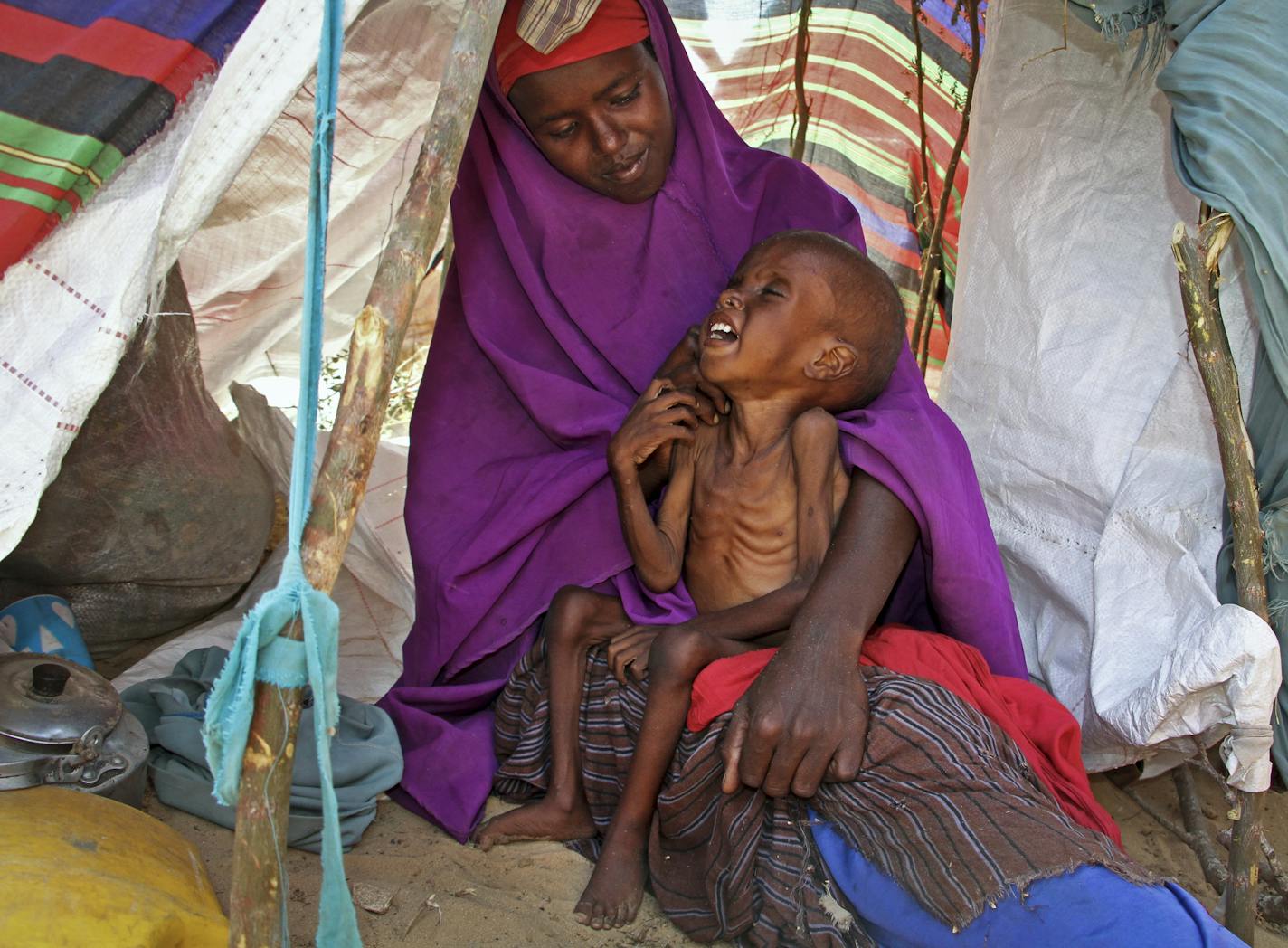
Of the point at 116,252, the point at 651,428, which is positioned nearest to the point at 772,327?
the point at 651,428

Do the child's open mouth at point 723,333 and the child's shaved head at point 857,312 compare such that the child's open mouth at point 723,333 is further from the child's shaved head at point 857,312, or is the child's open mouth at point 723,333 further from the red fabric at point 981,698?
the red fabric at point 981,698

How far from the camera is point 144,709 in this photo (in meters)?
2.59

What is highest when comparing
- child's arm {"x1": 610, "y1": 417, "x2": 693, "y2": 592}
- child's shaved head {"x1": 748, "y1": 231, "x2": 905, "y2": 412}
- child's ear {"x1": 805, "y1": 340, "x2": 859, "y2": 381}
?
child's shaved head {"x1": 748, "y1": 231, "x2": 905, "y2": 412}

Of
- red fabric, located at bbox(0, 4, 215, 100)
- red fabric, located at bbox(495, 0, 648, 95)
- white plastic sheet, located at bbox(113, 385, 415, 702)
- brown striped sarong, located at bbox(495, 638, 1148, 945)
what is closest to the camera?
brown striped sarong, located at bbox(495, 638, 1148, 945)

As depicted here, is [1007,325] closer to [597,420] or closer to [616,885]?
[597,420]

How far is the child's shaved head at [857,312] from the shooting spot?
2400mm

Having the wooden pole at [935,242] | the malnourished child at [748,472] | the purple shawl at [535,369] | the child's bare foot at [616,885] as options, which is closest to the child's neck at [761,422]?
the malnourished child at [748,472]

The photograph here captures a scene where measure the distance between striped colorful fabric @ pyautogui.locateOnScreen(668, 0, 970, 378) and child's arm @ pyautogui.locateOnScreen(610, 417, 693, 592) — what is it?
2.89m

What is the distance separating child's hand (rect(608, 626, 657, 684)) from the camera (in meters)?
2.36

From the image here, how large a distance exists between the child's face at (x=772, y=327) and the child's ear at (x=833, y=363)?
0.8 inches

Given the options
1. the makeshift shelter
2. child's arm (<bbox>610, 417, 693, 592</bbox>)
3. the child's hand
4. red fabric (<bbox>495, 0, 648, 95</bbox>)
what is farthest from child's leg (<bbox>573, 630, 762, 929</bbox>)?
red fabric (<bbox>495, 0, 648, 95</bbox>)

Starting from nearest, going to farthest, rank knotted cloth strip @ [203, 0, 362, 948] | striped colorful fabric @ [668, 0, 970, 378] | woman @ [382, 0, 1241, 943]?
knotted cloth strip @ [203, 0, 362, 948], woman @ [382, 0, 1241, 943], striped colorful fabric @ [668, 0, 970, 378]

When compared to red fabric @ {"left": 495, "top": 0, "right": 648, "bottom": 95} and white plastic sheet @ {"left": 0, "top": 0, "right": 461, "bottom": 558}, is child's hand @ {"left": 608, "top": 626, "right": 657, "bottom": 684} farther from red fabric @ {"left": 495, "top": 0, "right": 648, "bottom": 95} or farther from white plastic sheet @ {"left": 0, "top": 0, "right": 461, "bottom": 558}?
red fabric @ {"left": 495, "top": 0, "right": 648, "bottom": 95}

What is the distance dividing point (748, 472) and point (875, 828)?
0.74 meters
